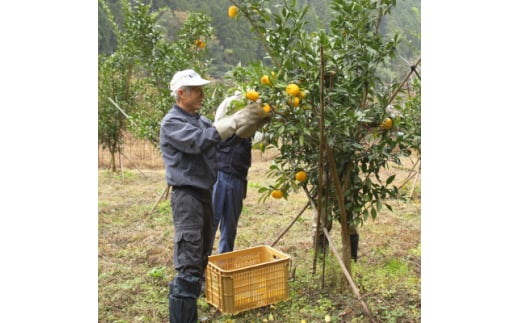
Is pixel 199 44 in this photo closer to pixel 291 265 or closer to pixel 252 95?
pixel 291 265

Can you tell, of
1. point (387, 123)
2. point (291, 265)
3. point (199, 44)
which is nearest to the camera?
point (387, 123)

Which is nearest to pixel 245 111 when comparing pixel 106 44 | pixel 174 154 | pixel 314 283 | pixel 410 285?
pixel 174 154

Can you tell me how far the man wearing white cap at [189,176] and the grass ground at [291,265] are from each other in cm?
46

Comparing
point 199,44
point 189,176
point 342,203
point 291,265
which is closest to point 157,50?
point 199,44

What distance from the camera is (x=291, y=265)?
396cm

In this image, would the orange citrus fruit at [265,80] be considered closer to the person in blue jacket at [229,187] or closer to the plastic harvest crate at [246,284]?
the person in blue jacket at [229,187]

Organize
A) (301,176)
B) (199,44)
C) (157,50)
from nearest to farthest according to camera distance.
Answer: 1. (301,176)
2. (157,50)
3. (199,44)

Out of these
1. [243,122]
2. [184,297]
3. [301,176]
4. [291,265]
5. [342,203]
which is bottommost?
[291,265]

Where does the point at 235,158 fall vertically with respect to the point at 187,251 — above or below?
above

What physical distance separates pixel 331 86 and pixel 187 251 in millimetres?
1256

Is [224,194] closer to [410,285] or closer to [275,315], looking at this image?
[275,315]

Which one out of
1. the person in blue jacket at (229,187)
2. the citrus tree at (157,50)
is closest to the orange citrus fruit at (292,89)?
the person in blue jacket at (229,187)

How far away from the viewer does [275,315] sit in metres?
3.38

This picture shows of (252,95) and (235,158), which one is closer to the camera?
(252,95)
